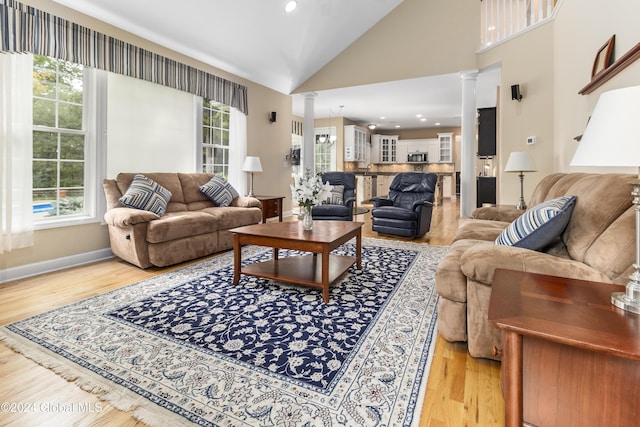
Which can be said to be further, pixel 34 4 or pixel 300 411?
pixel 34 4

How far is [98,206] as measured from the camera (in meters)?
3.73

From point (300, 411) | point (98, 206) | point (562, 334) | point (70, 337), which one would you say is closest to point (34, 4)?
point (98, 206)

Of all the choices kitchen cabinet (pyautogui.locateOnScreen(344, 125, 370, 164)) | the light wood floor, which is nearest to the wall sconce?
the light wood floor

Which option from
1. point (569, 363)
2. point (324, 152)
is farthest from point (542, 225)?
point (324, 152)

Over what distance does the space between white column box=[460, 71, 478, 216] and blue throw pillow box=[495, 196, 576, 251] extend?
12.9ft

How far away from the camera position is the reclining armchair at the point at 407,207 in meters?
4.76

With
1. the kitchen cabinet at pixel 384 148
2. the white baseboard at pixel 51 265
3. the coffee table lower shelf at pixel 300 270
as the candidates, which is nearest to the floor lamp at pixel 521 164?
the coffee table lower shelf at pixel 300 270

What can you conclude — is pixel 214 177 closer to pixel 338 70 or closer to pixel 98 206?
pixel 98 206

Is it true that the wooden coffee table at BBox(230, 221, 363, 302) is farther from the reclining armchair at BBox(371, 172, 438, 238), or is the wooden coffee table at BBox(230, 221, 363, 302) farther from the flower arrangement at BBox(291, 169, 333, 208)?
the reclining armchair at BBox(371, 172, 438, 238)

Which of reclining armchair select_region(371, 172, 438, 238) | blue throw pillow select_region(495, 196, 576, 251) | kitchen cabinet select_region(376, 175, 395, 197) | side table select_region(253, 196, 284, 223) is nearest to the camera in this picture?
blue throw pillow select_region(495, 196, 576, 251)

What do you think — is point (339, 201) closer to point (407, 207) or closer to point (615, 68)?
point (407, 207)

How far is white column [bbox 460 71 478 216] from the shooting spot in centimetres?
548

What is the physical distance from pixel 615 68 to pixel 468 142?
3360 millimetres

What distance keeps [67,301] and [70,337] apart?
2.41ft
